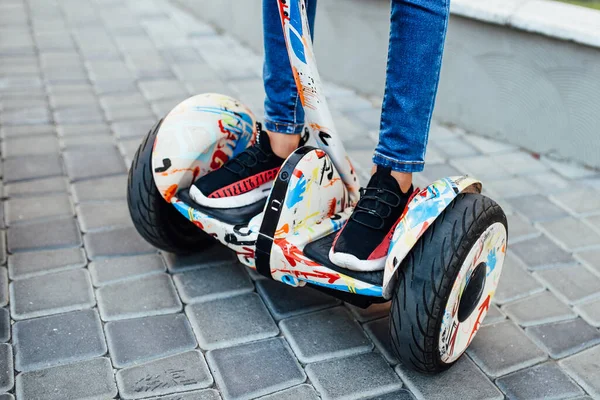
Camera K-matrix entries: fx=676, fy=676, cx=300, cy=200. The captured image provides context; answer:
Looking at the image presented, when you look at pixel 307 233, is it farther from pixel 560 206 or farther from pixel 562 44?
pixel 562 44

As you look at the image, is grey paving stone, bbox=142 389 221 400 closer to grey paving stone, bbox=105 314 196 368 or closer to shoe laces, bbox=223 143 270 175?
grey paving stone, bbox=105 314 196 368

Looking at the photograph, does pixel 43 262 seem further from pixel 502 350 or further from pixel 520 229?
pixel 520 229

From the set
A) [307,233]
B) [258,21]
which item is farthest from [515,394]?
[258,21]

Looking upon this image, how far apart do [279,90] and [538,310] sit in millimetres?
854

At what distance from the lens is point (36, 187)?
2.19 meters

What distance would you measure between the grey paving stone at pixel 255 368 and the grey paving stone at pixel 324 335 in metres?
0.03

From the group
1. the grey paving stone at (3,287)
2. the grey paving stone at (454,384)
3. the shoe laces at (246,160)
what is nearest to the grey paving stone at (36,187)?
the grey paving stone at (3,287)

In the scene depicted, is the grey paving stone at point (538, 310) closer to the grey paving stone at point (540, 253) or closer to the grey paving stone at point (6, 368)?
the grey paving stone at point (540, 253)

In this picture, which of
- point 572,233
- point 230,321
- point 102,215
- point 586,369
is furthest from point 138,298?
point 572,233

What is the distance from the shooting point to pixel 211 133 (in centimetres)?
171

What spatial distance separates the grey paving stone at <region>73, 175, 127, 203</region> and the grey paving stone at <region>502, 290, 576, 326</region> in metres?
1.23

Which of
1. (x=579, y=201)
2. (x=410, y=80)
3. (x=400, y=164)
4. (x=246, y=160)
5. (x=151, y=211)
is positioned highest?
(x=410, y=80)

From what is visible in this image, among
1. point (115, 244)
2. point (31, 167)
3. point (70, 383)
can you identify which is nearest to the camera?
point (70, 383)

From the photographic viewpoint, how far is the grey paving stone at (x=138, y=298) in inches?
64.3
